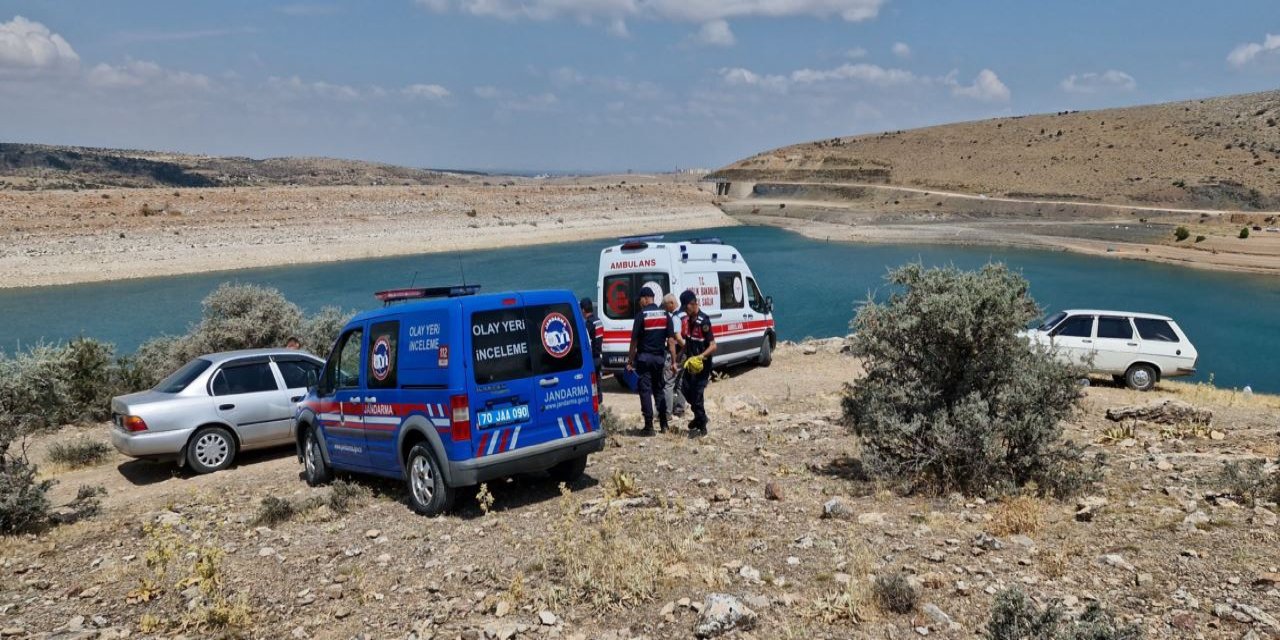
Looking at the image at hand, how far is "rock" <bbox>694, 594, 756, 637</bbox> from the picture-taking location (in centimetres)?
468

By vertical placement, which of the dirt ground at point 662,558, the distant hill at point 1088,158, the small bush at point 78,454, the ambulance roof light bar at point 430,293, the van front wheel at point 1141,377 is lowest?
the van front wheel at point 1141,377

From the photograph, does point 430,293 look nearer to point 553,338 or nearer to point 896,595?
point 553,338

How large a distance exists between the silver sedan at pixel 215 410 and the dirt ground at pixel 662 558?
1.64 meters

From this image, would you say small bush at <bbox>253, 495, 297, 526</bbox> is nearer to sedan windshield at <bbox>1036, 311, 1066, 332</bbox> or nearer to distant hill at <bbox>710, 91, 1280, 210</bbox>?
sedan windshield at <bbox>1036, 311, 1066, 332</bbox>

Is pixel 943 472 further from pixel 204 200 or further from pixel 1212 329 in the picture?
pixel 204 200

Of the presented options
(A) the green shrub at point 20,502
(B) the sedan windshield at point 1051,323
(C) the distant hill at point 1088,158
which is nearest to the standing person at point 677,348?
(A) the green shrub at point 20,502

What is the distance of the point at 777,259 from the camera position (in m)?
56.8

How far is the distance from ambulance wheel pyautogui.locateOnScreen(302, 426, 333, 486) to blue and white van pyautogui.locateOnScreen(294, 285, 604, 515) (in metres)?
0.92

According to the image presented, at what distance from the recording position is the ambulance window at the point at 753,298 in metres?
16.6

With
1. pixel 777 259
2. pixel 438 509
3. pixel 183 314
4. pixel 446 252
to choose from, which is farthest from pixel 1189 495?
pixel 446 252

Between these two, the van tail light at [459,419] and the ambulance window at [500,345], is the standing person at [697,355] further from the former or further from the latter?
the van tail light at [459,419]

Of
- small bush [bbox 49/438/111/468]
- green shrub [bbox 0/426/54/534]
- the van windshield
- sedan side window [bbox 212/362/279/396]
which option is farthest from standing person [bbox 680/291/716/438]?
small bush [bbox 49/438/111/468]

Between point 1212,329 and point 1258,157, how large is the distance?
61284 mm

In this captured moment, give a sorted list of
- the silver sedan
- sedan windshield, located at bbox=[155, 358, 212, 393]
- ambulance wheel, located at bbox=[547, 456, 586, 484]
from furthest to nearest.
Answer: sedan windshield, located at bbox=[155, 358, 212, 393] < the silver sedan < ambulance wheel, located at bbox=[547, 456, 586, 484]
